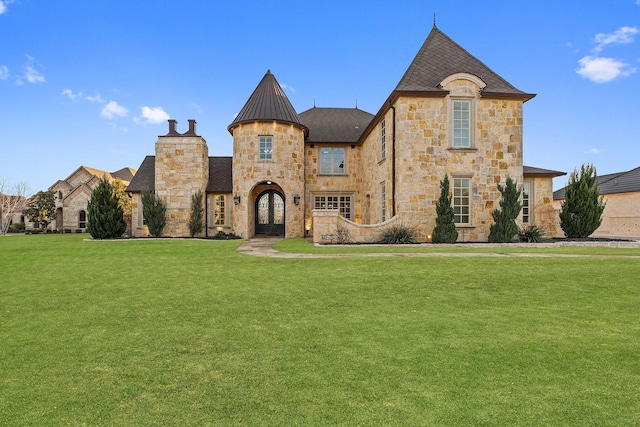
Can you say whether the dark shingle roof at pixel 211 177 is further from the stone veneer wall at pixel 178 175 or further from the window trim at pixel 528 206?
A: the window trim at pixel 528 206

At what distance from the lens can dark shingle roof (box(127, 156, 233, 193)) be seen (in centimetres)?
2183

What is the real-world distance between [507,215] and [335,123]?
13.1 m

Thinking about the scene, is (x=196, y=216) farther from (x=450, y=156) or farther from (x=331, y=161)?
(x=450, y=156)

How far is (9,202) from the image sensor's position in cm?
3503

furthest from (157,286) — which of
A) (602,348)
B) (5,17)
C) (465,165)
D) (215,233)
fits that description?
(5,17)

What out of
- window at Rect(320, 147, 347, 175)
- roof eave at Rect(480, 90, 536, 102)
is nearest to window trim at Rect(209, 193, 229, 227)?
window at Rect(320, 147, 347, 175)

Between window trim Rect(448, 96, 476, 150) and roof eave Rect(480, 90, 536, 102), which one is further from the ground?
roof eave Rect(480, 90, 536, 102)

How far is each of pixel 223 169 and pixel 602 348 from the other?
882 inches

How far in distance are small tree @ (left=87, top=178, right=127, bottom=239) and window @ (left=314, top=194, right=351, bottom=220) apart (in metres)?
11.8

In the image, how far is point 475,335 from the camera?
3.99m

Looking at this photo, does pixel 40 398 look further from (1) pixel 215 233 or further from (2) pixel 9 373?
(1) pixel 215 233

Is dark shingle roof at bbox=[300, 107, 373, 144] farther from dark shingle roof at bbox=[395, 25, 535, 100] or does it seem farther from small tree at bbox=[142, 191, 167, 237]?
small tree at bbox=[142, 191, 167, 237]

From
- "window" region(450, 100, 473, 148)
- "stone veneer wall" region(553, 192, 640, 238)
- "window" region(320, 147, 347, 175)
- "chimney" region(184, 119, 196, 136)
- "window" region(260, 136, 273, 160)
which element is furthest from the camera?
"stone veneer wall" region(553, 192, 640, 238)

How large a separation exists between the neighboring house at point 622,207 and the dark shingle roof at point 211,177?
25.0 metres
